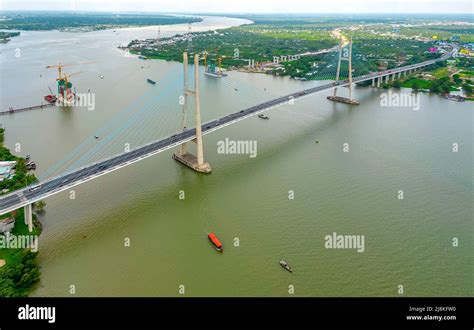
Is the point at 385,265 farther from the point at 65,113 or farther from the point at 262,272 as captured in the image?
the point at 65,113

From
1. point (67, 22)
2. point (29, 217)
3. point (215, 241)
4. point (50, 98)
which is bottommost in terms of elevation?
point (215, 241)

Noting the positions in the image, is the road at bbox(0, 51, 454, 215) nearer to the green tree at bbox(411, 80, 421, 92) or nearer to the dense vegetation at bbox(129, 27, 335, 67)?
the green tree at bbox(411, 80, 421, 92)

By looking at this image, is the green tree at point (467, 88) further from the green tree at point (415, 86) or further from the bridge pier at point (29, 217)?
the bridge pier at point (29, 217)

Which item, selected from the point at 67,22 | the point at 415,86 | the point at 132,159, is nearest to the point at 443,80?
the point at 415,86

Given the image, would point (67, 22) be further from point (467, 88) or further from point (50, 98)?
point (467, 88)

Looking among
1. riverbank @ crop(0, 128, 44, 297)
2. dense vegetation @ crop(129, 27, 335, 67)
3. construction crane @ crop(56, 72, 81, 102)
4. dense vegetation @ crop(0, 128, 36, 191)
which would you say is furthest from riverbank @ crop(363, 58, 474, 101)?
riverbank @ crop(0, 128, 44, 297)
